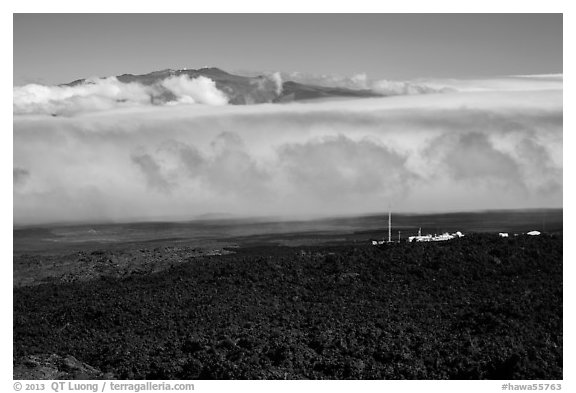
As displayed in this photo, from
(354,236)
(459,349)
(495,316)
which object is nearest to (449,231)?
(354,236)

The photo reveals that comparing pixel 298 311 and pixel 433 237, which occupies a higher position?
pixel 433 237

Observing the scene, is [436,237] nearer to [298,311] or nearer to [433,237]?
[433,237]

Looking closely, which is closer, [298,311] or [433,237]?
[298,311]

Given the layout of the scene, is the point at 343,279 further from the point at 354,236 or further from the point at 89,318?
the point at 89,318

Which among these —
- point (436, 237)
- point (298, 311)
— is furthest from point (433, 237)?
point (298, 311)

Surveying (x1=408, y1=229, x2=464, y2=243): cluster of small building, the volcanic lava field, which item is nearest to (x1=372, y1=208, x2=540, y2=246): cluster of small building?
(x1=408, y1=229, x2=464, y2=243): cluster of small building

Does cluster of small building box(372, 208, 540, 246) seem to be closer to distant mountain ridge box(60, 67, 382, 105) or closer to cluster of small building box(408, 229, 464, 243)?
cluster of small building box(408, 229, 464, 243)
